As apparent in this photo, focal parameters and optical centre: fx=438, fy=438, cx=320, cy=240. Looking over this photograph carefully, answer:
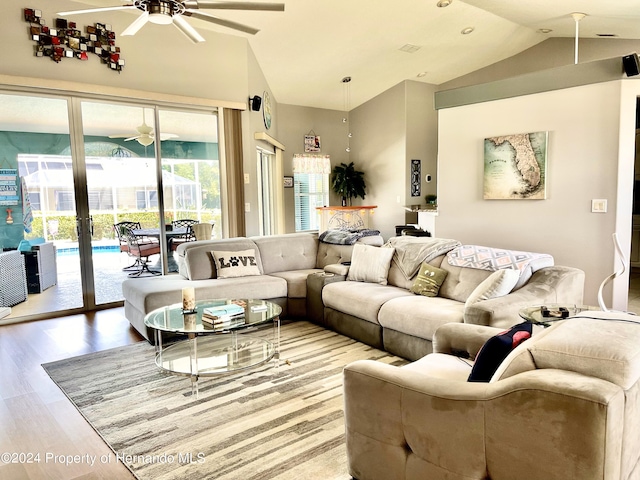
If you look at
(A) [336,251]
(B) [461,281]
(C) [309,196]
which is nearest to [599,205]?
(B) [461,281]

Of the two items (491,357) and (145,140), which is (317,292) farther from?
Answer: (145,140)

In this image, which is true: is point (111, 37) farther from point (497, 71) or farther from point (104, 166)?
point (497, 71)

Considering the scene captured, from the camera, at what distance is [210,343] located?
3.73 m

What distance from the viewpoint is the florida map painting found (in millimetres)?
4539

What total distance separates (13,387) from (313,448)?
2.26 meters

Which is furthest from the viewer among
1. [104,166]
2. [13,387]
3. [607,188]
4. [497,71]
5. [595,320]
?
[497,71]

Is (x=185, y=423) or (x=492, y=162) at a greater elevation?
(x=492, y=162)

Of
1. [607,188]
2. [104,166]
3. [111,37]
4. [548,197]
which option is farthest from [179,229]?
[607,188]

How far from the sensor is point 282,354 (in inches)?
141

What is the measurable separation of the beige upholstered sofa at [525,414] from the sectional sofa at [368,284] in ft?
4.38

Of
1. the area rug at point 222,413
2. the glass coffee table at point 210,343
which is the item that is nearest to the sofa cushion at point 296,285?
the glass coffee table at point 210,343

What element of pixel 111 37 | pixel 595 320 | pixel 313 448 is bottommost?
pixel 313 448

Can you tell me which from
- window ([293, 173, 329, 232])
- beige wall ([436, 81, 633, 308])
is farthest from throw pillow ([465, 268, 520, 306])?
window ([293, 173, 329, 232])

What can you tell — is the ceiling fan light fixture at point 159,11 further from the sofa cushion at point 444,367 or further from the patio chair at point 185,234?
the patio chair at point 185,234
